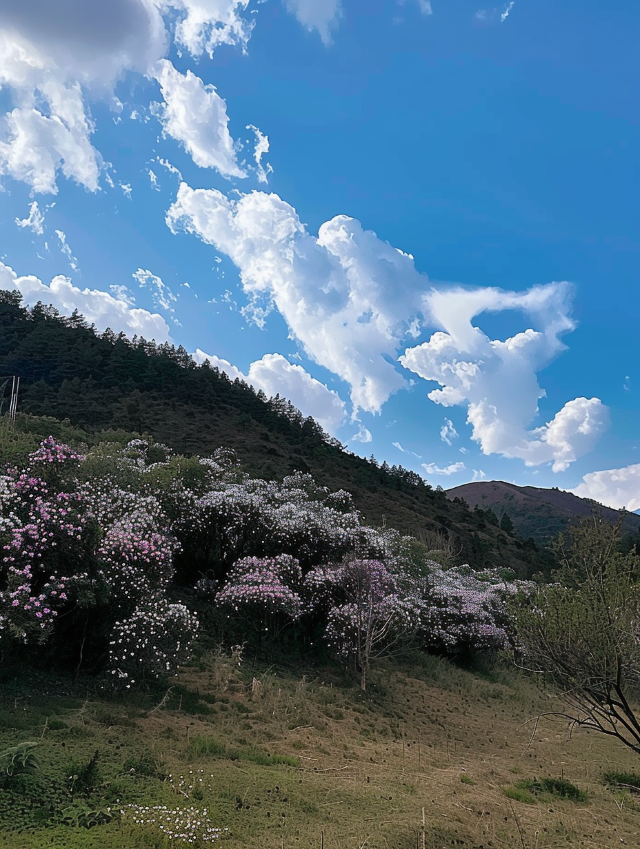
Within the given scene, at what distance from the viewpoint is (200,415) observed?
55.0m

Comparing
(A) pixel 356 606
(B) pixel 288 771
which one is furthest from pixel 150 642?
(A) pixel 356 606

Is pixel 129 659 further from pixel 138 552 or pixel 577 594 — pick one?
pixel 577 594

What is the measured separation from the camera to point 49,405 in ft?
150

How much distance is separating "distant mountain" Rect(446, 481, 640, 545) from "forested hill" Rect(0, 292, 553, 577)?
39932mm

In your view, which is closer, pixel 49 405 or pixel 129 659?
pixel 129 659

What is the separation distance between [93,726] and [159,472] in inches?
439

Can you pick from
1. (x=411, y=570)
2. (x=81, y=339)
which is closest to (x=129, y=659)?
(x=411, y=570)

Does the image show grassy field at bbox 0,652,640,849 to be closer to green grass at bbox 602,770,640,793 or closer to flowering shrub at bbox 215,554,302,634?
green grass at bbox 602,770,640,793

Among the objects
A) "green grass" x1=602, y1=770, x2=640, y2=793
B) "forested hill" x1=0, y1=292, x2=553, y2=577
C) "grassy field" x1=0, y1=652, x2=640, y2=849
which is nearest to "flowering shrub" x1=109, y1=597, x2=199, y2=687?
"grassy field" x1=0, y1=652, x2=640, y2=849

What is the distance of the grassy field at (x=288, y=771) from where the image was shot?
214 inches

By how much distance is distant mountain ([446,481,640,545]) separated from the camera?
9819cm

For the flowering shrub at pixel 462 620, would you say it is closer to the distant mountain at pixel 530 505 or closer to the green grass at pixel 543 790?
the green grass at pixel 543 790

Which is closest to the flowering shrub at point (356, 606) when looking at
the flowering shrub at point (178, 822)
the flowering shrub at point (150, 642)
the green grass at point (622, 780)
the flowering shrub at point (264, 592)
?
the flowering shrub at point (264, 592)

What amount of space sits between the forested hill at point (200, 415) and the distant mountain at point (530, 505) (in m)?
39.9
